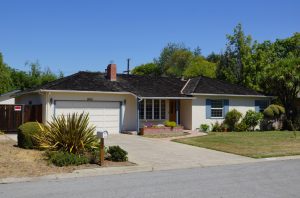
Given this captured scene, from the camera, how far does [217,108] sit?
96.4 ft

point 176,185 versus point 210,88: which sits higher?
point 210,88

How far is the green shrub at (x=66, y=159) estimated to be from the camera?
12659mm

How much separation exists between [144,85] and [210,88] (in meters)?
4.84

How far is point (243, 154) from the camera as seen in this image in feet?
53.9

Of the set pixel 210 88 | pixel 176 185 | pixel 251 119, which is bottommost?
pixel 176 185

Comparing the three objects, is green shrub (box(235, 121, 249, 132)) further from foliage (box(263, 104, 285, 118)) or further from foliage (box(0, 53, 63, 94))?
foliage (box(0, 53, 63, 94))

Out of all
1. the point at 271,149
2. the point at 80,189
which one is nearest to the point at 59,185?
the point at 80,189

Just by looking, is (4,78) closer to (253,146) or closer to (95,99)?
(95,99)

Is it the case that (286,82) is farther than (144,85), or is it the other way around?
(286,82)

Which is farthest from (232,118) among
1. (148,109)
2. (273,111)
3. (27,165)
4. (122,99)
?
(27,165)

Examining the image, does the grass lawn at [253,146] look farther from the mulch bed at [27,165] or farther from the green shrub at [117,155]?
the mulch bed at [27,165]

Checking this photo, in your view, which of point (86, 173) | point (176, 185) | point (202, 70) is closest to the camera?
point (176, 185)

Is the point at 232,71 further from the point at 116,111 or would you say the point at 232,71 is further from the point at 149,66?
the point at 149,66

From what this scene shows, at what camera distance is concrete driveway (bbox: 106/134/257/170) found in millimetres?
13875
